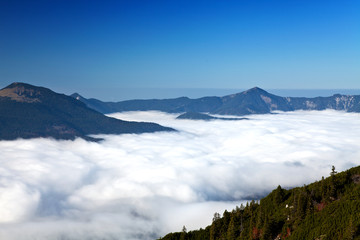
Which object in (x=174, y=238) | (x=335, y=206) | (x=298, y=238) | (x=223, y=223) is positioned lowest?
(x=174, y=238)

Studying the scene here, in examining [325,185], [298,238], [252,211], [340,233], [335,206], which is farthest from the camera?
[252,211]

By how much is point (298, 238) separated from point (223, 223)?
1894 inches

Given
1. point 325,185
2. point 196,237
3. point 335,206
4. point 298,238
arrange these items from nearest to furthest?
point 298,238, point 335,206, point 325,185, point 196,237

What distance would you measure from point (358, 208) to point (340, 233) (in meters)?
14.9

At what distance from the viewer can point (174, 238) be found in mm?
156250

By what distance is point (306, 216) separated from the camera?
113250 millimetres

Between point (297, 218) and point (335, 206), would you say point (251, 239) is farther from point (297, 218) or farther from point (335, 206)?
point (335, 206)

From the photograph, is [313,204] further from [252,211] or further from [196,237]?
[196,237]

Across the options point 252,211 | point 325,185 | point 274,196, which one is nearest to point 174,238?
point 252,211

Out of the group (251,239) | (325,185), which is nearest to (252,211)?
(251,239)

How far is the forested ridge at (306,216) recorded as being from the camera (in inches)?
4013

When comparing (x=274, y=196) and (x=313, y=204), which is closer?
(x=313, y=204)

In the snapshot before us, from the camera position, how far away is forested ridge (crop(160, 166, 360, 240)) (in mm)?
101938

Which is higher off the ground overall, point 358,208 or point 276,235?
point 358,208
